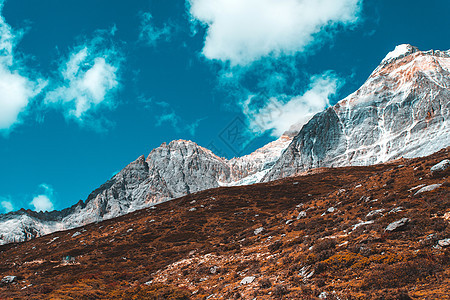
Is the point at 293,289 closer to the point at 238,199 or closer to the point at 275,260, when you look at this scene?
the point at 275,260

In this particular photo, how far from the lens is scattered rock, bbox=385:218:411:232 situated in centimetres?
1695

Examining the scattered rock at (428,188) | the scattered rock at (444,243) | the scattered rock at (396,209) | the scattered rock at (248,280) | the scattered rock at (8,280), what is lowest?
the scattered rock at (444,243)

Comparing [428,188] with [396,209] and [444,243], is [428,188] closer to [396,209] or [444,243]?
[396,209]

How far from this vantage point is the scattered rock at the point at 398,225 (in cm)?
1695

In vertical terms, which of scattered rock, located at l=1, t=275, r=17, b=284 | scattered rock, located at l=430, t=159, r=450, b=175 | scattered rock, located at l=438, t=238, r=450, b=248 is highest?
scattered rock, located at l=1, t=275, r=17, b=284

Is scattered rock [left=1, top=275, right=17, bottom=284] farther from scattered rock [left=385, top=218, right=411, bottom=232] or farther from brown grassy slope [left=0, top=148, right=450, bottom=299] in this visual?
scattered rock [left=385, top=218, right=411, bottom=232]

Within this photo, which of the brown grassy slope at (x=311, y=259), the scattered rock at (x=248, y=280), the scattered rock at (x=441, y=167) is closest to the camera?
the brown grassy slope at (x=311, y=259)

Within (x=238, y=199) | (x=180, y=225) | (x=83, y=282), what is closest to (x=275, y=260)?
(x=83, y=282)

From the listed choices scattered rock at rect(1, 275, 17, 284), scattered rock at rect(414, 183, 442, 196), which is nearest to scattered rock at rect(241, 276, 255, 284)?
scattered rock at rect(414, 183, 442, 196)

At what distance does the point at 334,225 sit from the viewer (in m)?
25.7

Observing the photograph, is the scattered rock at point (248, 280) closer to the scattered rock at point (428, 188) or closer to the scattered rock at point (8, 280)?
the scattered rock at point (428, 188)

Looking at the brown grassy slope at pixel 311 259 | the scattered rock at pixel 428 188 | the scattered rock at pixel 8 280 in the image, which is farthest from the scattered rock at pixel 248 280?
the scattered rock at pixel 8 280

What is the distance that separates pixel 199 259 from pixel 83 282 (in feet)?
42.5

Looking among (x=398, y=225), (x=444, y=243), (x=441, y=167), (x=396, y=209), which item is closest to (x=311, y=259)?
(x=398, y=225)
